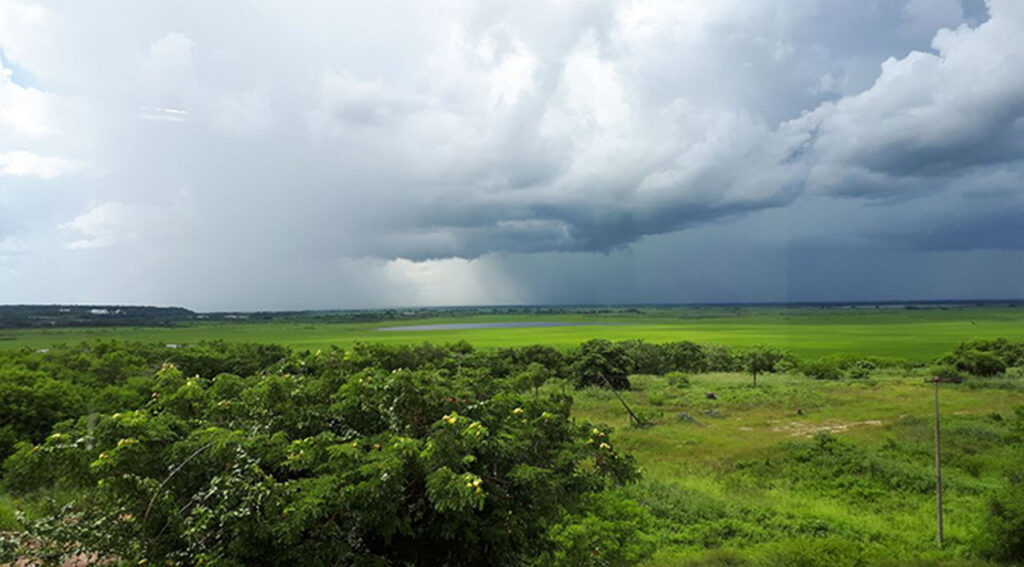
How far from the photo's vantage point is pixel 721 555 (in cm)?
1320

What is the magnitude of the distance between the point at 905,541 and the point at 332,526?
50.9ft

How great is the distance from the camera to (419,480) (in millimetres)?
6129

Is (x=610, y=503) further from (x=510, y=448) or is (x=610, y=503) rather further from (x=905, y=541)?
(x=510, y=448)

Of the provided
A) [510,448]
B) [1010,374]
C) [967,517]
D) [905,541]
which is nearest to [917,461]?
[967,517]

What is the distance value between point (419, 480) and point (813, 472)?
19.5m

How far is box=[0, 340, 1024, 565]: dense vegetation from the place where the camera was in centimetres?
551

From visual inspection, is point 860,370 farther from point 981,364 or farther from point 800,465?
point 800,465

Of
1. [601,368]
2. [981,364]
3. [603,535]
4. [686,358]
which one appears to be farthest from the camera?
[686,358]

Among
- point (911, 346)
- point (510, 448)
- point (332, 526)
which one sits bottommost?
point (911, 346)

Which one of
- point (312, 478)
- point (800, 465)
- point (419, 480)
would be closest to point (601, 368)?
point (800, 465)

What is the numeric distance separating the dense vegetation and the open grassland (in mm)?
103

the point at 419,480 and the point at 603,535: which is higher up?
the point at 419,480

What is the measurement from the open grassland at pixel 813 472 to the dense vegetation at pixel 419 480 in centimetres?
10

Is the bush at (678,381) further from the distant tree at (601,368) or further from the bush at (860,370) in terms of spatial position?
the bush at (860,370)
